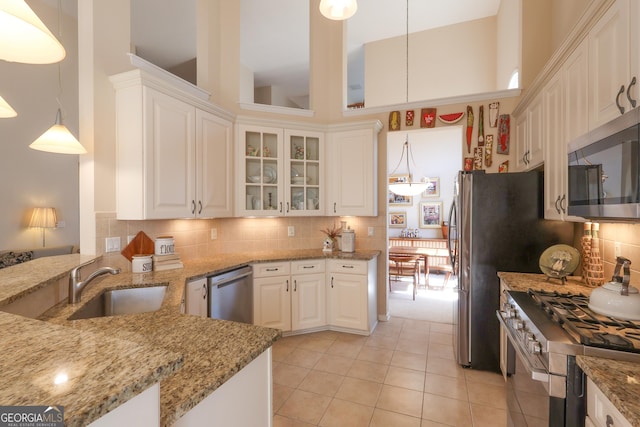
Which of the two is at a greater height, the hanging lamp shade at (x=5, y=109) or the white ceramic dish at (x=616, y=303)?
the hanging lamp shade at (x=5, y=109)

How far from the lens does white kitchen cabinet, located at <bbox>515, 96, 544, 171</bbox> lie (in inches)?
94.2

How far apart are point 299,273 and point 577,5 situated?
3.45 m

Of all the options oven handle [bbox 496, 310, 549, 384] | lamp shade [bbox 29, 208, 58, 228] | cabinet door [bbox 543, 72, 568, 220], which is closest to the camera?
oven handle [bbox 496, 310, 549, 384]

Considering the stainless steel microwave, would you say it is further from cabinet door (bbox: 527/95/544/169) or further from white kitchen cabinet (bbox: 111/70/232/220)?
white kitchen cabinet (bbox: 111/70/232/220)

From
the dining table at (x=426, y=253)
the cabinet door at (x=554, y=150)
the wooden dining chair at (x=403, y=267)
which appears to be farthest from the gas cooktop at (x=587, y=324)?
the dining table at (x=426, y=253)

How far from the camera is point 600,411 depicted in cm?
99

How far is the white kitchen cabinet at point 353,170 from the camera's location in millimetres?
3520

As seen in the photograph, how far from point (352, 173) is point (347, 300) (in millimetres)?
1479

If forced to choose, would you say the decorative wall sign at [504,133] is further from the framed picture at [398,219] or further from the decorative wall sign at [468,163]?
the framed picture at [398,219]

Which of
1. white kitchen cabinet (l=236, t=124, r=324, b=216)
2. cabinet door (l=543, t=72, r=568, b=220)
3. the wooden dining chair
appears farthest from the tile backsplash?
cabinet door (l=543, t=72, r=568, b=220)

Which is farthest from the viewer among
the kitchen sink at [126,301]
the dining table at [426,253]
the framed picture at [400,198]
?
the framed picture at [400,198]

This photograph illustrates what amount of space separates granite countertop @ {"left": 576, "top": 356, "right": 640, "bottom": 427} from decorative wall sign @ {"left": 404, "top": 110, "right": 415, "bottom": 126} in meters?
3.00

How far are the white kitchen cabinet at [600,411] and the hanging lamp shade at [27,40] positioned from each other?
204 cm

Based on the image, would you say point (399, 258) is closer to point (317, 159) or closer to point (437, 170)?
point (317, 159)
